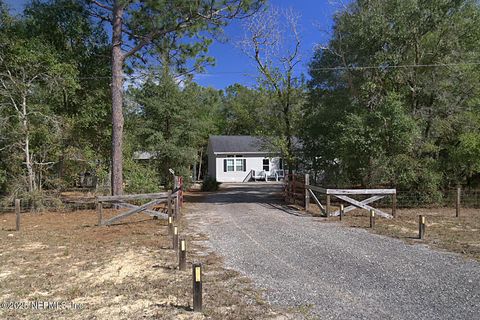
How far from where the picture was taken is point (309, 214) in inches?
518

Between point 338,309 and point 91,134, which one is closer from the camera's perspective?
point 338,309

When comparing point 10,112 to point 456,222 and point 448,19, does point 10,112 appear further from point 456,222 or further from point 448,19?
point 448,19

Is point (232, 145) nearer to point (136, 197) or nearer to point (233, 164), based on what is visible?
point (233, 164)

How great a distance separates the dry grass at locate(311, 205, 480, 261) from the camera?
828 centimetres

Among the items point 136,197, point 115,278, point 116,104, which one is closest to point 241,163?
point 116,104

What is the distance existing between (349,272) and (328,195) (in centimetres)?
597

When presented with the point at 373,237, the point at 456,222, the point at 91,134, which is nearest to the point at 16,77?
the point at 91,134

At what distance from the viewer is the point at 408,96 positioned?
630 inches

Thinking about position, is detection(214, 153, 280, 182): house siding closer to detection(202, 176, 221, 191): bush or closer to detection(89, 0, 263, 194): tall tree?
detection(202, 176, 221, 191): bush

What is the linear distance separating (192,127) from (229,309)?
19.9 meters

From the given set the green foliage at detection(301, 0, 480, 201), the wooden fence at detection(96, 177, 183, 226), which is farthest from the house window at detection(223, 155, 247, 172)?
the wooden fence at detection(96, 177, 183, 226)

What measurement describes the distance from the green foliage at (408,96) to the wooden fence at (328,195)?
1534mm

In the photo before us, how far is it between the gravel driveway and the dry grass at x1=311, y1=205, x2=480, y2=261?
0.57 metres

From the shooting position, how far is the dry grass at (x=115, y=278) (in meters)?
Answer: 4.69
